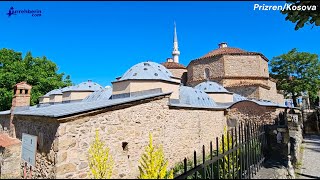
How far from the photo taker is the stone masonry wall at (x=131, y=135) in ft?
18.8

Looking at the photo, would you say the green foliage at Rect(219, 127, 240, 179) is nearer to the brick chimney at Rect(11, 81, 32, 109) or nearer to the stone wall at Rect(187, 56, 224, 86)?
the brick chimney at Rect(11, 81, 32, 109)

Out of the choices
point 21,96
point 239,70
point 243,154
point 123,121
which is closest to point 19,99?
point 21,96

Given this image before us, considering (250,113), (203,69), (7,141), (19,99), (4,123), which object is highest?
(203,69)

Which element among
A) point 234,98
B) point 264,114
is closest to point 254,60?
point 234,98

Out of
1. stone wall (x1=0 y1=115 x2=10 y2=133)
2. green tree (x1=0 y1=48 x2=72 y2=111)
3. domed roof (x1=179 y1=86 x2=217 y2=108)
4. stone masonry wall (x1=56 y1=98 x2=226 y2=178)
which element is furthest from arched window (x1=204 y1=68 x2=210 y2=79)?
stone wall (x1=0 y1=115 x2=10 y2=133)

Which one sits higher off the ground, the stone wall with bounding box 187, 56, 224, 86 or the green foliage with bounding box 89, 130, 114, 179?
the stone wall with bounding box 187, 56, 224, 86

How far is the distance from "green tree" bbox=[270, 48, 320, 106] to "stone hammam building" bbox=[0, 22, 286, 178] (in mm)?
14517

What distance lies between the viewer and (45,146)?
6.16 meters

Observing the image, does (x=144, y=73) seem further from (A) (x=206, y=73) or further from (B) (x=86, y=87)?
(A) (x=206, y=73)

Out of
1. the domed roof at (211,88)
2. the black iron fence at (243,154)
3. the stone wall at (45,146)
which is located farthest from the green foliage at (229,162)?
the domed roof at (211,88)

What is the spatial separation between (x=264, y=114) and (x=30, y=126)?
12.3 meters

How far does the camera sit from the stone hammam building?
230 inches

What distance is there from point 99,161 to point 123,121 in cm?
181

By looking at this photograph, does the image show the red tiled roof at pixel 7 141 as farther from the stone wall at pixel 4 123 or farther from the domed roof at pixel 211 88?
the domed roof at pixel 211 88
